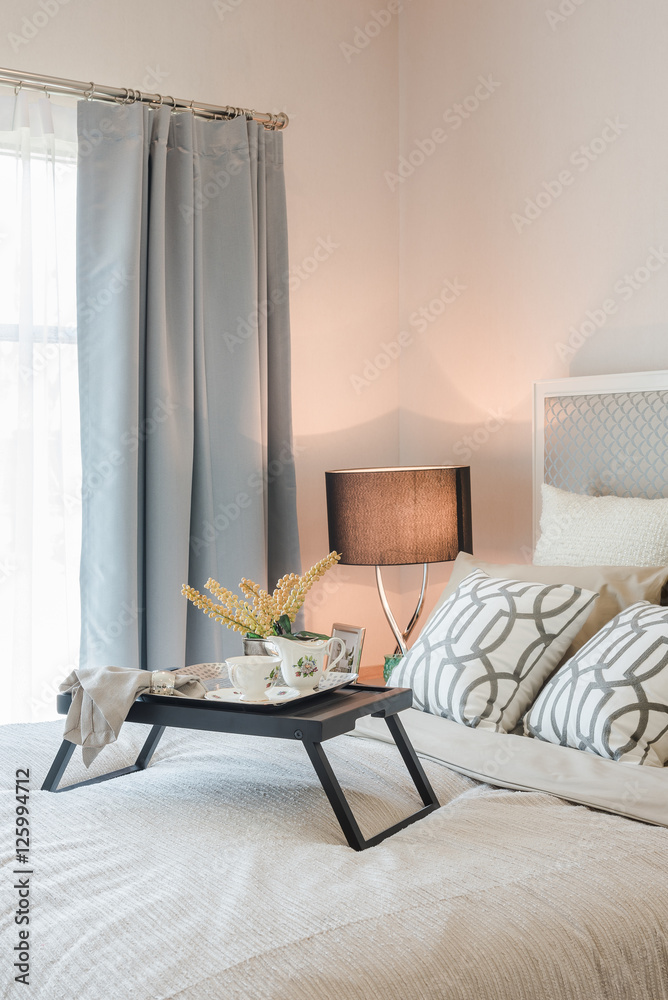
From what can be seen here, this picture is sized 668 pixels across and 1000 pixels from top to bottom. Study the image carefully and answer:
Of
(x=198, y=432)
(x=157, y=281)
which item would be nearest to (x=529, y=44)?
(x=157, y=281)

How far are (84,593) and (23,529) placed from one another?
0.86ft

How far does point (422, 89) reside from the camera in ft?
10.8

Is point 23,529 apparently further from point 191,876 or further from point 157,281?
point 191,876

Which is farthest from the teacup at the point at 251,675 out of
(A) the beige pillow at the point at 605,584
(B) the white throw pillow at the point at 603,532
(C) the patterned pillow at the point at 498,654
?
(B) the white throw pillow at the point at 603,532

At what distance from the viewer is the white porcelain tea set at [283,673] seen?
1.51m

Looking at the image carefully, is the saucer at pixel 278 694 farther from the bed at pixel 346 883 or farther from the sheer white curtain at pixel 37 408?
the sheer white curtain at pixel 37 408

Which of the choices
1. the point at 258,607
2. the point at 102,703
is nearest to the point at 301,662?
the point at 258,607

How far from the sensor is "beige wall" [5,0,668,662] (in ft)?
8.45

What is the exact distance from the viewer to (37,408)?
271 cm

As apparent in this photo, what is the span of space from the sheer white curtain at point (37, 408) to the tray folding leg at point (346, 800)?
1.50 m

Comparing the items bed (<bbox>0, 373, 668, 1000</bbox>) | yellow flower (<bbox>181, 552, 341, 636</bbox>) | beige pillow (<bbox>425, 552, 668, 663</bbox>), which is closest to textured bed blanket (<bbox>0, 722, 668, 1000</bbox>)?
bed (<bbox>0, 373, 668, 1000</bbox>)

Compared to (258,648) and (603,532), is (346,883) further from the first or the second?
(603,532)

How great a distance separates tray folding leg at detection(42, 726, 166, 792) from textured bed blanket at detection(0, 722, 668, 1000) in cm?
4

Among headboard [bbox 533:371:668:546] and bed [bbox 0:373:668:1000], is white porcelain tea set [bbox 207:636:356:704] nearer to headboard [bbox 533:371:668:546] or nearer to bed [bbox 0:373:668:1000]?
bed [bbox 0:373:668:1000]
